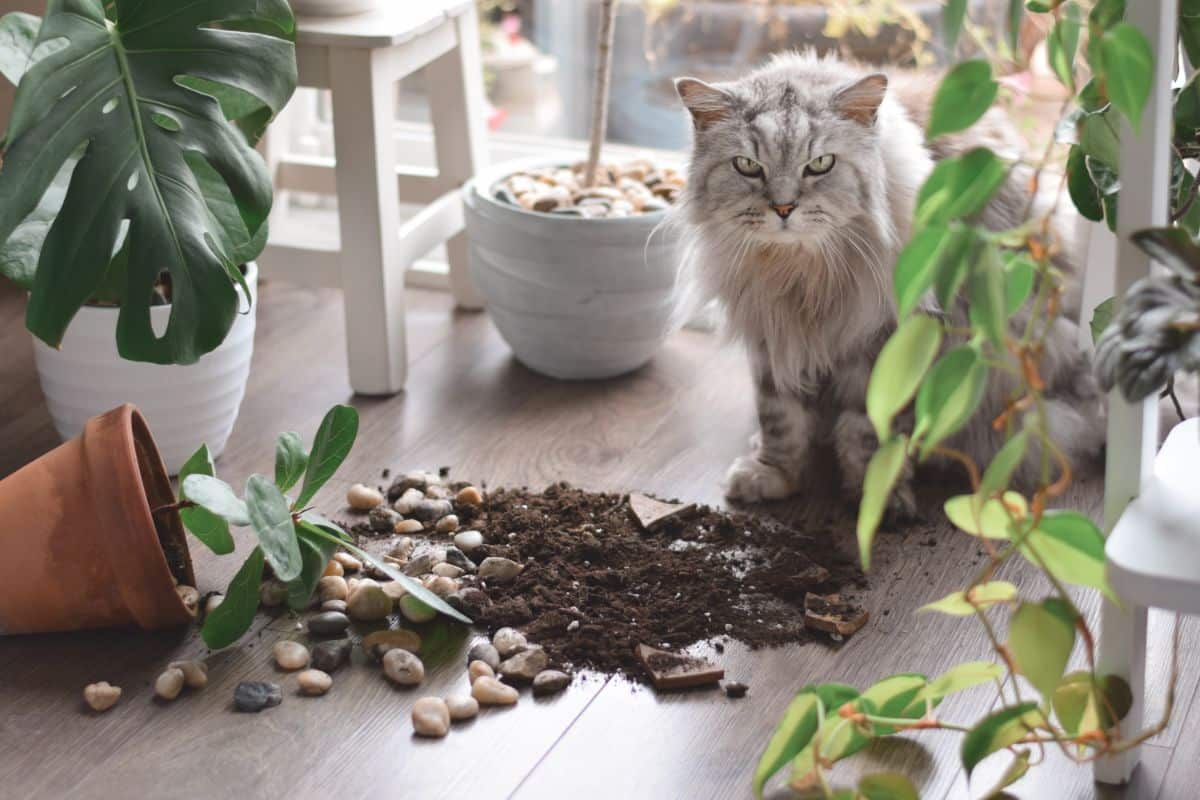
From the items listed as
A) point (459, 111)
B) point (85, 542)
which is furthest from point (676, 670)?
point (459, 111)

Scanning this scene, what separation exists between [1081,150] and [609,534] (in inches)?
32.2

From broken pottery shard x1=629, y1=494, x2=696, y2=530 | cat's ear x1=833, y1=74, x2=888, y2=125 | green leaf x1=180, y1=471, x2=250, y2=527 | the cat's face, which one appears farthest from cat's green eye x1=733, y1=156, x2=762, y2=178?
green leaf x1=180, y1=471, x2=250, y2=527

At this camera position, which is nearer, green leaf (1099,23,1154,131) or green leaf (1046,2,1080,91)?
green leaf (1099,23,1154,131)

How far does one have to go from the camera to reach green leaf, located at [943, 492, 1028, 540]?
1.22 meters

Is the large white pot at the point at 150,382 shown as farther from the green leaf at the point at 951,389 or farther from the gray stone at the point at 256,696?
the green leaf at the point at 951,389

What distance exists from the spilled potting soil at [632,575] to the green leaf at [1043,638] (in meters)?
0.51

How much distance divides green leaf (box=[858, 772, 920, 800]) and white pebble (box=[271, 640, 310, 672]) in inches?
27.9

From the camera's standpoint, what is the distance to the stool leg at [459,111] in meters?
2.47

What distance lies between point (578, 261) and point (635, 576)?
0.66m

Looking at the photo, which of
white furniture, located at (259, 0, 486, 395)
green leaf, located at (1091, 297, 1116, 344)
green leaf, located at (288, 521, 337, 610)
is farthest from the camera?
white furniture, located at (259, 0, 486, 395)

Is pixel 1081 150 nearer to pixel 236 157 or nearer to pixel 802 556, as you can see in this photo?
pixel 802 556

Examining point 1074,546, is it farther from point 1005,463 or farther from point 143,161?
point 143,161

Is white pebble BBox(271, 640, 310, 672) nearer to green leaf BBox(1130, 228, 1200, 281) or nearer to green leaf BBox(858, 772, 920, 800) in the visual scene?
green leaf BBox(858, 772, 920, 800)

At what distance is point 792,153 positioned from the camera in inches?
72.5
